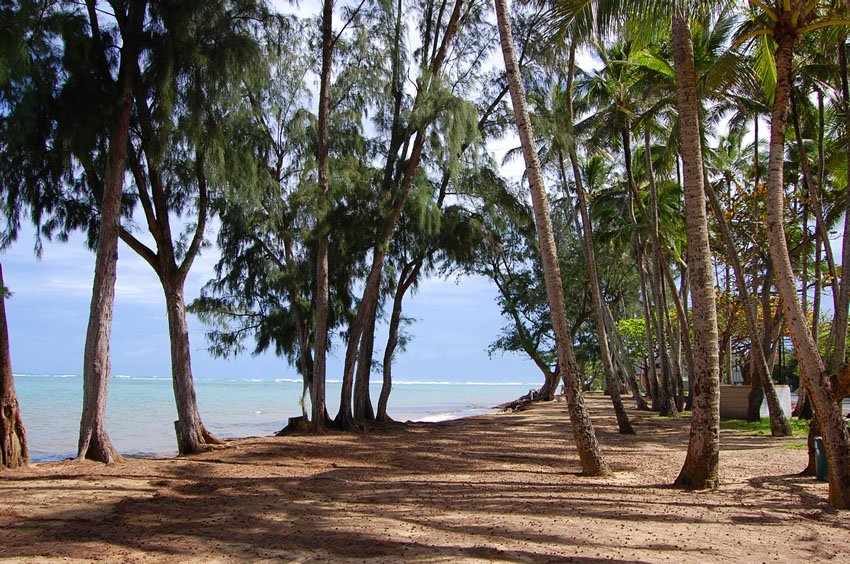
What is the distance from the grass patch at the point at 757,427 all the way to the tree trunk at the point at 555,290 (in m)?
7.55

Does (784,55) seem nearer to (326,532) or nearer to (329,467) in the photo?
(326,532)

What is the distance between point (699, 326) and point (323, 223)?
29.7 ft

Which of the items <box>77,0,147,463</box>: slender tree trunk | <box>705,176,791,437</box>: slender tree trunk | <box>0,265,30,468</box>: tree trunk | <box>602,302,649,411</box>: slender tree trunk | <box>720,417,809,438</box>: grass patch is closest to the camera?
<box>0,265,30,468</box>: tree trunk

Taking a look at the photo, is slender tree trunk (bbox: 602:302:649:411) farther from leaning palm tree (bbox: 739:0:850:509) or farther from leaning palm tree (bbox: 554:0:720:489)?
leaning palm tree (bbox: 739:0:850:509)

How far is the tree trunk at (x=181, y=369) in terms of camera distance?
35.8 feet

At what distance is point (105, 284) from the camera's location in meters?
9.19

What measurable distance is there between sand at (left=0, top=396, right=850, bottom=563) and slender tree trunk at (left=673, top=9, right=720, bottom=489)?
0.38m

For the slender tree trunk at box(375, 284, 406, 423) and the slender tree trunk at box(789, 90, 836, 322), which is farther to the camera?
the slender tree trunk at box(375, 284, 406, 423)

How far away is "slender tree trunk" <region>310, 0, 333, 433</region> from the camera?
14.4 metres

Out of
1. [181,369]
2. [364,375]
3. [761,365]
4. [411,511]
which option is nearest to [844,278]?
[761,365]

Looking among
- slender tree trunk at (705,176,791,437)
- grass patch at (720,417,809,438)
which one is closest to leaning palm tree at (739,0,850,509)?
slender tree trunk at (705,176,791,437)

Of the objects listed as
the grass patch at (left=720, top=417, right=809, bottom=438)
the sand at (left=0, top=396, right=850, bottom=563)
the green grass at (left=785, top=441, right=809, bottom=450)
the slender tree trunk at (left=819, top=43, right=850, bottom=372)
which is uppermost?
the slender tree trunk at (left=819, top=43, right=850, bottom=372)

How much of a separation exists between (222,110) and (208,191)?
1.63 meters

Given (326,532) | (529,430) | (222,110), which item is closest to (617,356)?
(529,430)
